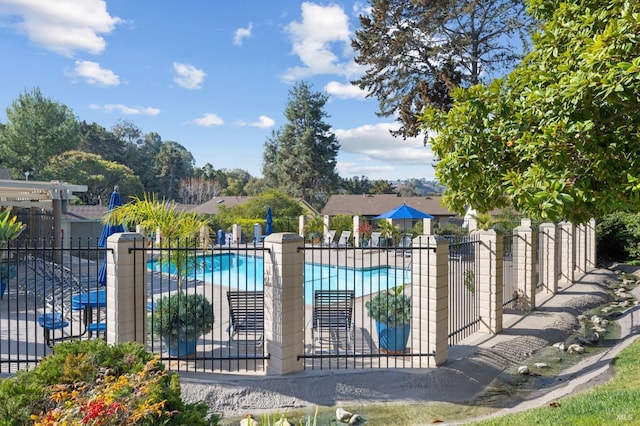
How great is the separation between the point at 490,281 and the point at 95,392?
823 cm

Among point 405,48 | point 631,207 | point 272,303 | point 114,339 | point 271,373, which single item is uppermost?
point 405,48

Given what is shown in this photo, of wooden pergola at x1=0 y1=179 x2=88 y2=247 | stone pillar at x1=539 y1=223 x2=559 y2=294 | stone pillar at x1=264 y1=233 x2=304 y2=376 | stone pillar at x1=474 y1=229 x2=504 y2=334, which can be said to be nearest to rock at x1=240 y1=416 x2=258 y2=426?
stone pillar at x1=264 y1=233 x2=304 y2=376

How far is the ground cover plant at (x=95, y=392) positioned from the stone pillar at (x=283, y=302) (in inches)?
106

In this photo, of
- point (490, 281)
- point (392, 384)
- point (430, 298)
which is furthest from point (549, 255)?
point (392, 384)

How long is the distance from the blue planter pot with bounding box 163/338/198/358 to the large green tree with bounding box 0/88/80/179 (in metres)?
37.9

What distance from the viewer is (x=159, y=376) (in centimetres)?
350

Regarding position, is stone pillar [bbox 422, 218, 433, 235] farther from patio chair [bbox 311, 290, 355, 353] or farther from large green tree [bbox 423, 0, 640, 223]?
large green tree [bbox 423, 0, 640, 223]

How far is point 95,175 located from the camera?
46781 millimetres

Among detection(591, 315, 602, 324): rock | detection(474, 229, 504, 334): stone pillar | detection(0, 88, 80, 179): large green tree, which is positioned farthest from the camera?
detection(0, 88, 80, 179): large green tree

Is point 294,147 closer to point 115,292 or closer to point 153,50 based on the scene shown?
point 153,50

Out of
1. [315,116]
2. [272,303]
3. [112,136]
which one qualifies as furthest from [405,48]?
[112,136]

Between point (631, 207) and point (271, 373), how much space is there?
17.1ft

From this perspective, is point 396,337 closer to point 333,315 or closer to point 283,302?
point 333,315

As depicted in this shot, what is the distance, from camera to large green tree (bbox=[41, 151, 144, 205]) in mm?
39156
